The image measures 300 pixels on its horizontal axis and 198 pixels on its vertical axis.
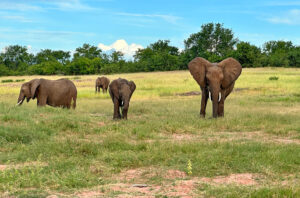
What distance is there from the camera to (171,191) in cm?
577

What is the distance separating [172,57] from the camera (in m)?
75.4

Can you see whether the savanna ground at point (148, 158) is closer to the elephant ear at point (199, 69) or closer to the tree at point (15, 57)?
the elephant ear at point (199, 69)

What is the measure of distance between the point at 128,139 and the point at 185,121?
11.0ft

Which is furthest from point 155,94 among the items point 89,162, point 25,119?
point 89,162

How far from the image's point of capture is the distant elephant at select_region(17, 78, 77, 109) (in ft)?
52.9

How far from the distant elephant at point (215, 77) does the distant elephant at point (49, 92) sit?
5611 millimetres

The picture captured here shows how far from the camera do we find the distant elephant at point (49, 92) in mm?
16109

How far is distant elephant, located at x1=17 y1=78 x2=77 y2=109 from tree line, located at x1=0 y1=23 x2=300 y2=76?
53.8 m

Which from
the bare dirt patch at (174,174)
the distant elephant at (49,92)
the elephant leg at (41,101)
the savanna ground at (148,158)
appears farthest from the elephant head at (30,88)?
the bare dirt patch at (174,174)

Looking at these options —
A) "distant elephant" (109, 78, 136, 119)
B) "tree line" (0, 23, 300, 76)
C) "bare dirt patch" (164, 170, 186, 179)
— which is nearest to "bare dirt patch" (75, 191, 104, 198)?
"bare dirt patch" (164, 170, 186, 179)

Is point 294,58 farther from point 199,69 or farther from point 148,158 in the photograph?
point 148,158

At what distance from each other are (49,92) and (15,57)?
83532 millimetres

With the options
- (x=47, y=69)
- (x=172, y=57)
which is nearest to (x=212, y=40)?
(x=172, y=57)

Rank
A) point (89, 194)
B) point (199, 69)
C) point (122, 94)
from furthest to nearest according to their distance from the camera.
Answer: point (199, 69) < point (122, 94) < point (89, 194)
